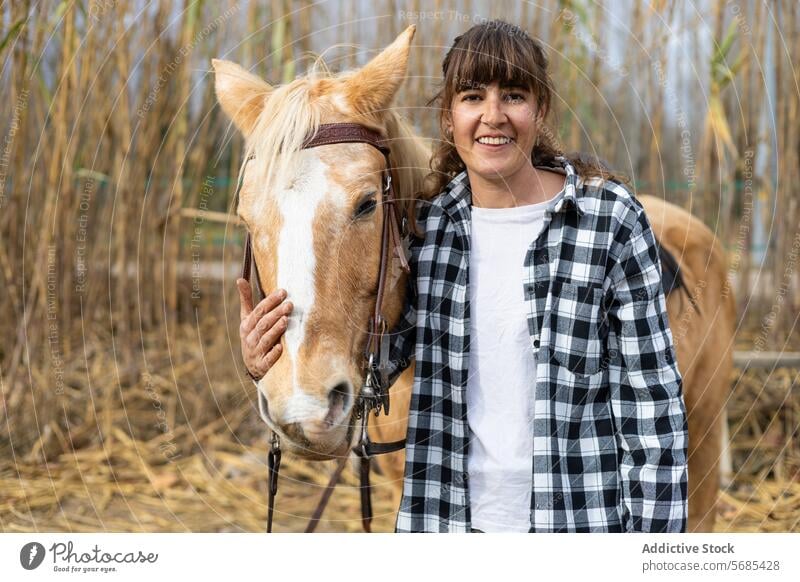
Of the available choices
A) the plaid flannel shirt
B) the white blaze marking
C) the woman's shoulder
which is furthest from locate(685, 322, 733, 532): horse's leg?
the white blaze marking

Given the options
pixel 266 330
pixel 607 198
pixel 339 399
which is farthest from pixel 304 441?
pixel 607 198

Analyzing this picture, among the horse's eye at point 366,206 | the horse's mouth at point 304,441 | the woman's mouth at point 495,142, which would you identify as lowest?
the horse's mouth at point 304,441

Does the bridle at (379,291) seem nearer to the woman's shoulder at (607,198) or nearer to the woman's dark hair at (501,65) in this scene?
the woman's dark hair at (501,65)

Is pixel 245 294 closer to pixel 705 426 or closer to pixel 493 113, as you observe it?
pixel 493 113

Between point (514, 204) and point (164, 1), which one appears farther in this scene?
point (164, 1)

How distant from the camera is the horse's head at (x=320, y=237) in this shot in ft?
4.70

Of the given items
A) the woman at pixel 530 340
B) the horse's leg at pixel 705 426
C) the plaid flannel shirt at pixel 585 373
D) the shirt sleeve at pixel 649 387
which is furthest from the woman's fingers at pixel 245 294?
the horse's leg at pixel 705 426

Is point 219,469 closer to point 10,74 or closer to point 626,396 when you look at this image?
point 10,74

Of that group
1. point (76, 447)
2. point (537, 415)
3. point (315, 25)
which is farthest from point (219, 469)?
point (537, 415)

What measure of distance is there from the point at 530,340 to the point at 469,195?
38 centimetres

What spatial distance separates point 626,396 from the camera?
61.6 inches
